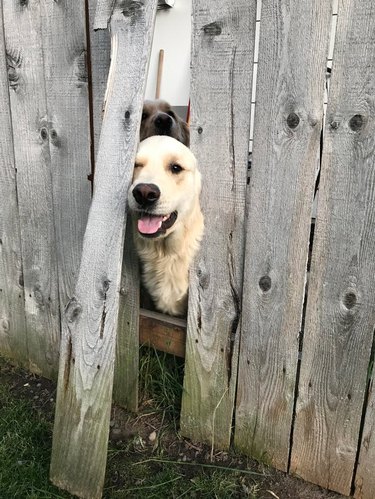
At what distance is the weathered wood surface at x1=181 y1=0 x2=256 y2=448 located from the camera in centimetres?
183

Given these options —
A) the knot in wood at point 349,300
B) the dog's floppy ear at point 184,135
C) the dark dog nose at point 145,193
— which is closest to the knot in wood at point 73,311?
the dark dog nose at point 145,193

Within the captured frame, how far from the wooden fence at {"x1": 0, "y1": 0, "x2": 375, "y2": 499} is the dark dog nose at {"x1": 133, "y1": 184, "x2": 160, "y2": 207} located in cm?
8

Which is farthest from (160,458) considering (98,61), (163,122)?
(163,122)

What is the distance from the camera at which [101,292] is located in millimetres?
1970

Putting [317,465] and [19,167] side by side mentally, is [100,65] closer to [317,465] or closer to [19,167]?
[19,167]

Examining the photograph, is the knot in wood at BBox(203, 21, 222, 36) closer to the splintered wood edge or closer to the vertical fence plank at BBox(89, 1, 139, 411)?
the vertical fence plank at BBox(89, 1, 139, 411)

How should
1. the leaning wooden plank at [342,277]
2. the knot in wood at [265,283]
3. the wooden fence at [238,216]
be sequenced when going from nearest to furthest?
the leaning wooden plank at [342,277]
the wooden fence at [238,216]
the knot in wood at [265,283]

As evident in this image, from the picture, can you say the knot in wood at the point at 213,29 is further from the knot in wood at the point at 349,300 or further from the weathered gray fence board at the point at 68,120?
the knot in wood at the point at 349,300

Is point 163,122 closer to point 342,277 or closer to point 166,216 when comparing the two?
point 166,216

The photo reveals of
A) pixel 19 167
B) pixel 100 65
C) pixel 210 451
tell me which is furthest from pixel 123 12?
pixel 210 451

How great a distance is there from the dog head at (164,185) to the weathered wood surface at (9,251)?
90 centimetres

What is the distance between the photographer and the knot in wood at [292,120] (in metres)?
1.75

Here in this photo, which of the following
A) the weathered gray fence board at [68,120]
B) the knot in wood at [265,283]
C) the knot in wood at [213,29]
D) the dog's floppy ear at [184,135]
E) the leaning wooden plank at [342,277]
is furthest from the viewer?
the dog's floppy ear at [184,135]

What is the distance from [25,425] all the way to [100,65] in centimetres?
196
